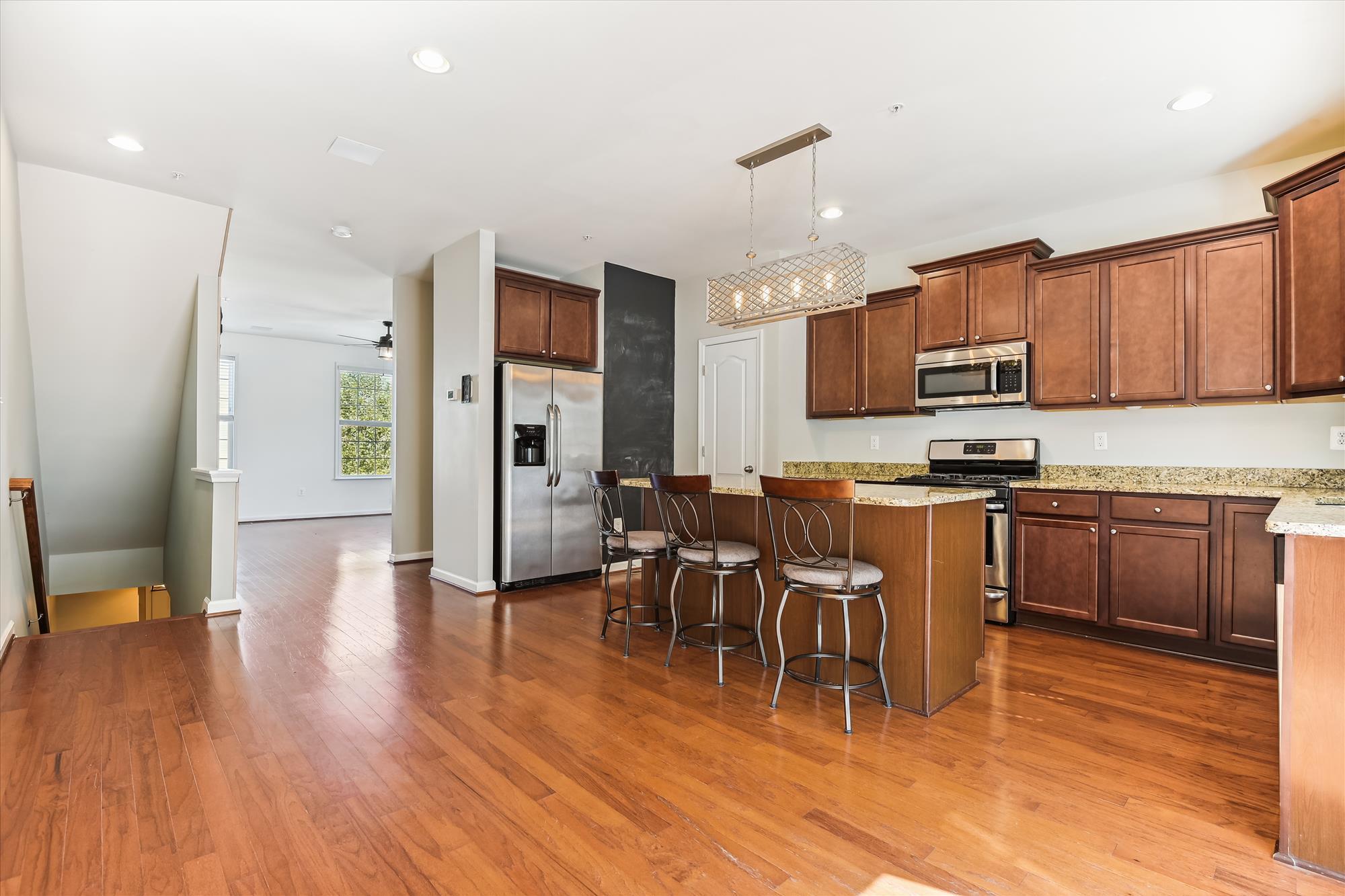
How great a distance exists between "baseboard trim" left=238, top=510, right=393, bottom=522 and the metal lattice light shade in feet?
24.3

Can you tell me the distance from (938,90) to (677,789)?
119 inches

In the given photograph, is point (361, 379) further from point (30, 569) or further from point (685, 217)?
point (685, 217)

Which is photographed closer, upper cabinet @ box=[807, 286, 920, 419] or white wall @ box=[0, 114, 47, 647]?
white wall @ box=[0, 114, 47, 647]

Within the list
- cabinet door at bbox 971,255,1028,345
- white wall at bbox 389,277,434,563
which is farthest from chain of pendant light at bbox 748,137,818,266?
white wall at bbox 389,277,434,563

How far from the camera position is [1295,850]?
1.71 meters

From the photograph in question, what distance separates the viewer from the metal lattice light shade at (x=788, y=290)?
336 cm

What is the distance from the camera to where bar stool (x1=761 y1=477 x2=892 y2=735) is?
8.14 ft

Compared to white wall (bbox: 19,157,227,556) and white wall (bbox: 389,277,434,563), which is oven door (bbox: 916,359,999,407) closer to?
white wall (bbox: 389,277,434,563)

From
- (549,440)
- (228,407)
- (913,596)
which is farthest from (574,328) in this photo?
(228,407)

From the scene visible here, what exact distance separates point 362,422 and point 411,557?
495 centimetres

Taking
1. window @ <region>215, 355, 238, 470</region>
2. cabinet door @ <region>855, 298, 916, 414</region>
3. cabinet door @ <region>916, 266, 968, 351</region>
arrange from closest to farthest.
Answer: cabinet door @ <region>916, 266, 968, 351</region> → cabinet door @ <region>855, 298, 916, 414</region> → window @ <region>215, 355, 238, 470</region>

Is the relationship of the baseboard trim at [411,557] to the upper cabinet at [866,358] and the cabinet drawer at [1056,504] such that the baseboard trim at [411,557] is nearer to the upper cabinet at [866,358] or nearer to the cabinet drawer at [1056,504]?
the upper cabinet at [866,358]

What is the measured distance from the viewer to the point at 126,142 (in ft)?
11.1

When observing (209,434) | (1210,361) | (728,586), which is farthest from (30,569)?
(1210,361)
